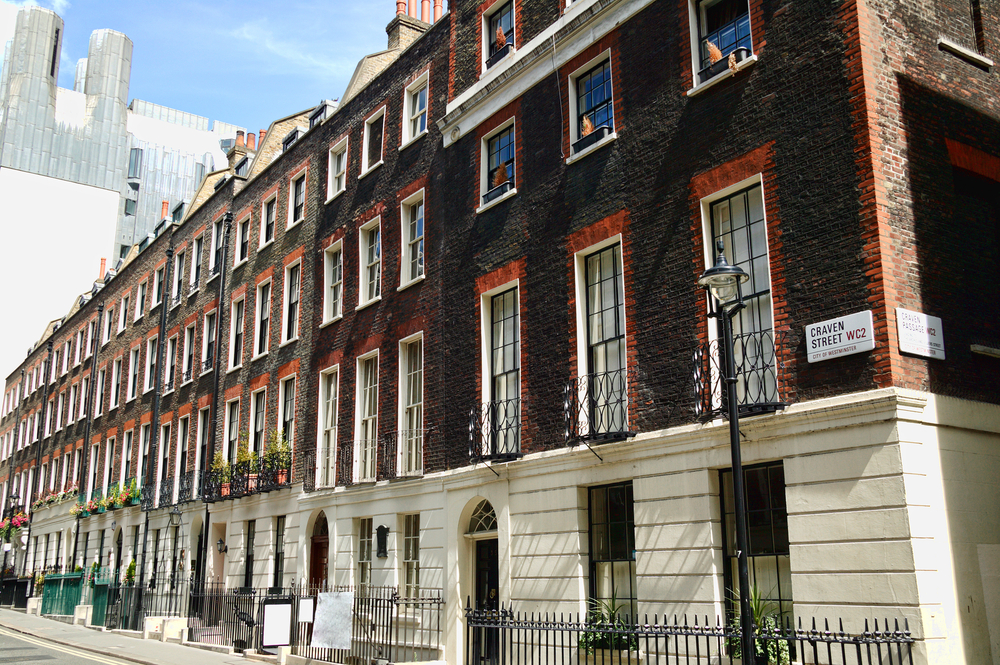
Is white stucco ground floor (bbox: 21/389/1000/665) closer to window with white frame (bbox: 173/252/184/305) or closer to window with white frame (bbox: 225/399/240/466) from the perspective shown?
window with white frame (bbox: 225/399/240/466)

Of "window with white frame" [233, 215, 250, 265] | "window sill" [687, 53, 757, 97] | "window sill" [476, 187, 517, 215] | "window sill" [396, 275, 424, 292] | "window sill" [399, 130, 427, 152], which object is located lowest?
"window sill" [396, 275, 424, 292]

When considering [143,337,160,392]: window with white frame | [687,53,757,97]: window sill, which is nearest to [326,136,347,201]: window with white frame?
[687,53,757,97]: window sill

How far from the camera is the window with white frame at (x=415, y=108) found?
21594 mm

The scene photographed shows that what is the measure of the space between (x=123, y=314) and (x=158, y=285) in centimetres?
495

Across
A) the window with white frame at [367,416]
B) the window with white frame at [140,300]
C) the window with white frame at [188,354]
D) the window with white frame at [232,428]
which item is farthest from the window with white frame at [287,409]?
the window with white frame at [140,300]

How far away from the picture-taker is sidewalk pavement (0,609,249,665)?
19.3 m

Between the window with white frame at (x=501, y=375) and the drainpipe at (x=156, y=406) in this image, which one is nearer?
the window with white frame at (x=501, y=375)

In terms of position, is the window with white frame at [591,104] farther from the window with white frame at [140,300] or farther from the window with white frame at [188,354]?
the window with white frame at [140,300]

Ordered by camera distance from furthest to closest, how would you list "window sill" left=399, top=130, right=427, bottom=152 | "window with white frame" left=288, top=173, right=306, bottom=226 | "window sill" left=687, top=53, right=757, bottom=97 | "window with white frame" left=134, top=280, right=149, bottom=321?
"window with white frame" left=134, top=280, right=149, bottom=321
"window with white frame" left=288, top=173, right=306, bottom=226
"window sill" left=399, top=130, right=427, bottom=152
"window sill" left=687, top=53, right=757, bottom=97

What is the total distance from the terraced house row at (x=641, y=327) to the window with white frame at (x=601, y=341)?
65mm

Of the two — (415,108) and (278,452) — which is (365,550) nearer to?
(278,452)

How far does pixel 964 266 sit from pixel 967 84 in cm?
298

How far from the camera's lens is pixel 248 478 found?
2545 centimetres

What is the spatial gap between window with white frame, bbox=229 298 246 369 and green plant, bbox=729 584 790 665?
2108cm
